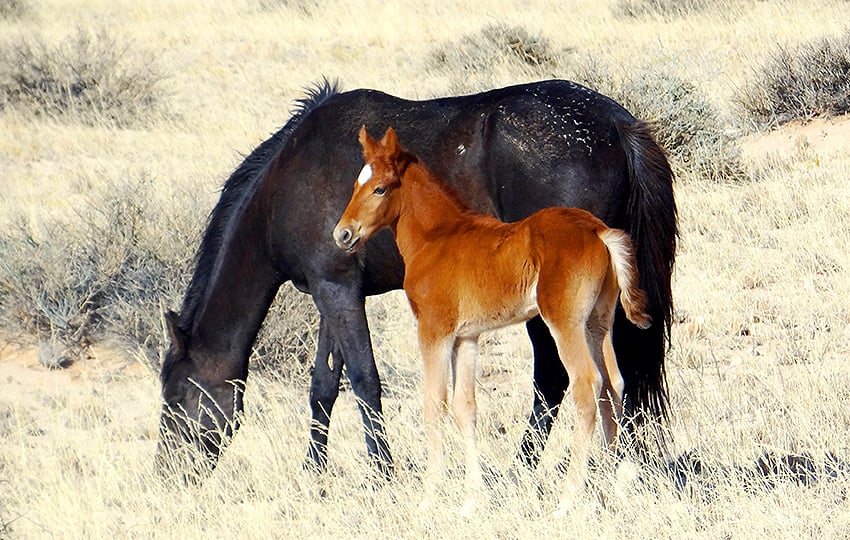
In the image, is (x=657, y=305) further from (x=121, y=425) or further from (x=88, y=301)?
(x=88, y=301)

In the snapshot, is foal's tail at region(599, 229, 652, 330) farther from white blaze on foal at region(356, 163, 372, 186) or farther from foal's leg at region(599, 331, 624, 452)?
white blaze on foal at region(356, 163, 372, 186)

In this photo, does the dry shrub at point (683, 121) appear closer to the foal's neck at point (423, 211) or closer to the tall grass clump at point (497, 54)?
the tall grass clump at point (497, 54)

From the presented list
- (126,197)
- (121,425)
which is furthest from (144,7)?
(121,425)

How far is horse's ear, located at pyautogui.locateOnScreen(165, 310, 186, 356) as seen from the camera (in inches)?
217

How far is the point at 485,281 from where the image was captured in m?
4.28

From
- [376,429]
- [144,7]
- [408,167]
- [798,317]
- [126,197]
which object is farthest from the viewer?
[144,7]

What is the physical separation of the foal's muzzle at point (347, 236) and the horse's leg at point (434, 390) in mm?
416

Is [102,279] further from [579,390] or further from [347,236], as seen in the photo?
[579,390]

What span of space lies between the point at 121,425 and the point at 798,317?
13.8 feet

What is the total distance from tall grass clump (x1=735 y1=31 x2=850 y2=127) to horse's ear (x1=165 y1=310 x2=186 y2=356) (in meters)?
8.60

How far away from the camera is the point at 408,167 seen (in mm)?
4535

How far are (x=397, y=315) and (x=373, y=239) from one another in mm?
2944

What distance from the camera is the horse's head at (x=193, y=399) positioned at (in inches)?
215

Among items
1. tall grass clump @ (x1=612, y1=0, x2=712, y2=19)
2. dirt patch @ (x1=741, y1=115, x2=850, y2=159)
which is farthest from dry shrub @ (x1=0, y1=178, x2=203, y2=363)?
tall grass clump @ (x1=612, y1=0, x2=712, y2=19)
